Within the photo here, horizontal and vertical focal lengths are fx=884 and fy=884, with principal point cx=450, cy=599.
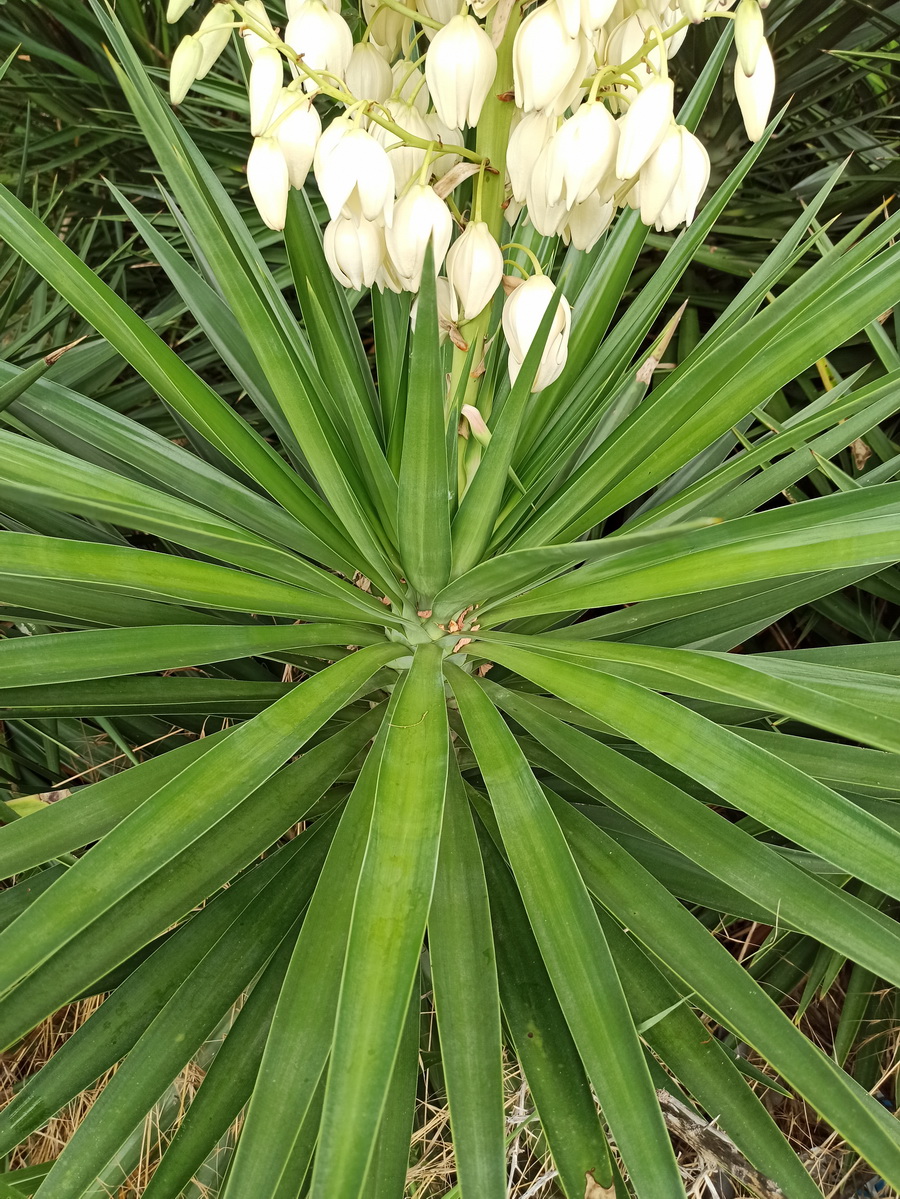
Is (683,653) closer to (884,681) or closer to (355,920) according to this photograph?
(884,681)

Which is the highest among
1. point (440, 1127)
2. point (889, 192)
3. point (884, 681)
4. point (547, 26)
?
point (547, 26)

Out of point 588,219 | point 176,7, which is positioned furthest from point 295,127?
point 588,219

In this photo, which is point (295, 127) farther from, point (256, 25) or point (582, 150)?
point (582, 150)

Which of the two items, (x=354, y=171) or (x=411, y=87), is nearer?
(x=354, y=171)

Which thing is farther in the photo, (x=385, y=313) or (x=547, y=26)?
(x=385, y=313)

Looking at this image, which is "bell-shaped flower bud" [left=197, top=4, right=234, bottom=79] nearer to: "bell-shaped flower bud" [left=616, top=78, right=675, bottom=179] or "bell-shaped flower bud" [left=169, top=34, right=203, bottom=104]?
"bell-shaped flower bud" [left=169, top=34, right=203, bottom=104]

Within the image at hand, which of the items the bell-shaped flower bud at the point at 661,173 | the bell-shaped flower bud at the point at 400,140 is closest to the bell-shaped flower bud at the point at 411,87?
the bell-shaped flower bud at the point at 400,140

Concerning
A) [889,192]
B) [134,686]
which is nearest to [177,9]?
[134,686]
